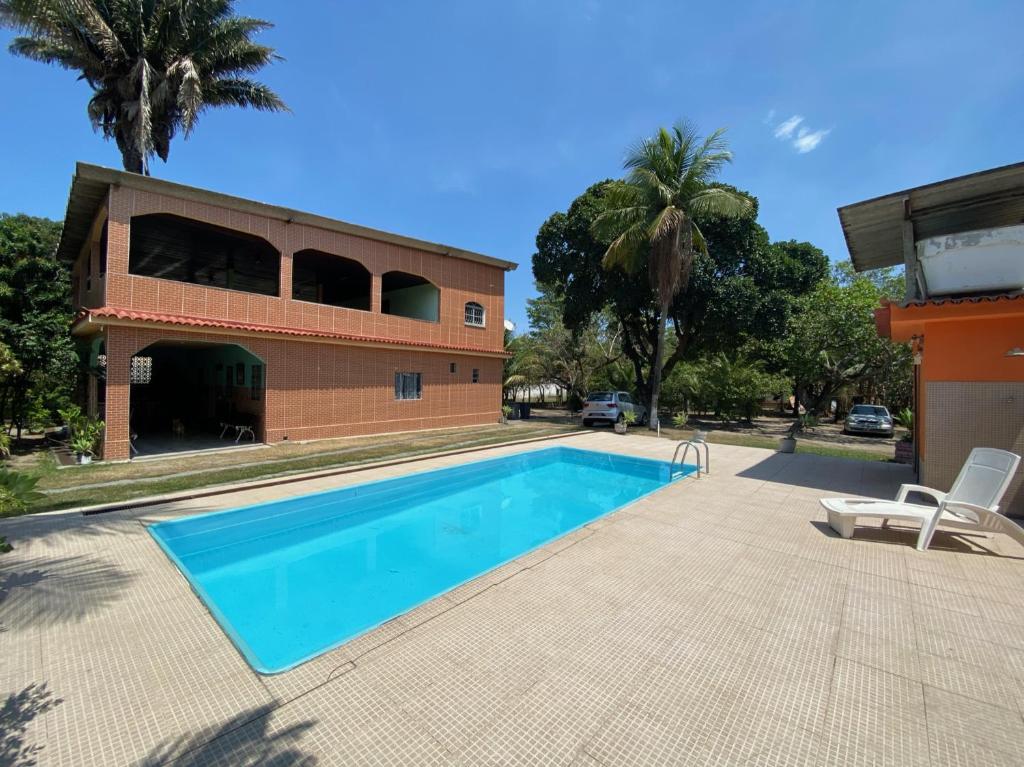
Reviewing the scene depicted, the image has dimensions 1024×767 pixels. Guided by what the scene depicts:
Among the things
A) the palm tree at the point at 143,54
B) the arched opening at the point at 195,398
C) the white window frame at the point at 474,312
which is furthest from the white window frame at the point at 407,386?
the palm tree at the point at 143,54

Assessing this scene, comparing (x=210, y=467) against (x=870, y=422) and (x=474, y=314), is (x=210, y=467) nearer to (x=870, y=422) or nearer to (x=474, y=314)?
(x=474, y=314)

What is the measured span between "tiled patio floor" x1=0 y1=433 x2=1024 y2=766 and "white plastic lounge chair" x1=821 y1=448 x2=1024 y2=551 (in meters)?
0.39

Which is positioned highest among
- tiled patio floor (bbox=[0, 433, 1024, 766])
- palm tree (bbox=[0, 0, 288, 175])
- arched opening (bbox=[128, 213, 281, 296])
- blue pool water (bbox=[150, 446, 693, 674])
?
palm tree (bbox=[0, 0, 288, 175])

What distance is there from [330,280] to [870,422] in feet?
87.1

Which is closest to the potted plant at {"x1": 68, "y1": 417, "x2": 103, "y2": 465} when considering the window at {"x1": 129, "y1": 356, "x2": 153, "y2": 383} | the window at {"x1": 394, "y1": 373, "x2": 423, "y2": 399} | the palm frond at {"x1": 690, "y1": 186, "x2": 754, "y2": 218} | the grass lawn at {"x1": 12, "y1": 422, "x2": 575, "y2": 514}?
the grass lawn at {"x1": 12, "y1": 422, "x2": 575, "y2": 514}

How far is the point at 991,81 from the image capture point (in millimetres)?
8945

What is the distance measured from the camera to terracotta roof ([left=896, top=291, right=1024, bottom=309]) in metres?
6.35

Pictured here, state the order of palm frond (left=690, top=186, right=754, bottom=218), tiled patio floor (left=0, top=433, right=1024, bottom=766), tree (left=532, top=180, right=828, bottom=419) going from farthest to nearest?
tree (left=532, top=180, right=828, bottom=419)
palm frond (left=690, top=186, right=754, bottom=218)
tiled patio floor (left=0, top=433, right=1024, bottom=766)

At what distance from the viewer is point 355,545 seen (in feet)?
22.9

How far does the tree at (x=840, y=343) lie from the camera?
2011cm

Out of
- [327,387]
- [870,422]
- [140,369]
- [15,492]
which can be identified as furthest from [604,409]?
[15,492]

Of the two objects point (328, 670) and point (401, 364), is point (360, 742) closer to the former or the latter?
point (328, 670)

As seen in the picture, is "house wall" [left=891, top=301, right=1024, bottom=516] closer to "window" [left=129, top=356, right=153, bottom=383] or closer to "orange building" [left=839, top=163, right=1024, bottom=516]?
"orange building" [left=839, top=163, right=1024, bottom=516]

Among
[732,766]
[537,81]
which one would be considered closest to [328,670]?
[732,766]
